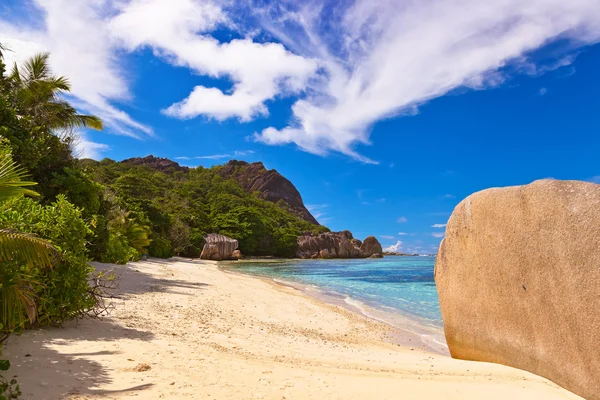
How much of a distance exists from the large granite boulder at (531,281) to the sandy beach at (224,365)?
14.0 inches

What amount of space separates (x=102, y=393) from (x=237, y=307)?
613cm

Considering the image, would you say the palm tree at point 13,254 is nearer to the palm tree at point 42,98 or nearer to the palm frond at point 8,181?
the palm frond at point 8,181

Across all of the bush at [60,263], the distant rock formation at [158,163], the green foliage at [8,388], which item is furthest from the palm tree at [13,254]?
the distant rock formation at [158,163]

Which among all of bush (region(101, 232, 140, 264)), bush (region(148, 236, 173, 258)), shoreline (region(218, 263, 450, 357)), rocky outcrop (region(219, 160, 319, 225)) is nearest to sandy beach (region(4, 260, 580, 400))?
shoreline (region(218, 263, 450, 357))

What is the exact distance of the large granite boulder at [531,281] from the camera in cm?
441

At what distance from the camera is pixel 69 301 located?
511 centimetres

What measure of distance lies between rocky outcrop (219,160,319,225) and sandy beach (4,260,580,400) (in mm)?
108005

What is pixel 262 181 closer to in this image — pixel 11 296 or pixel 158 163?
pixel 158 163

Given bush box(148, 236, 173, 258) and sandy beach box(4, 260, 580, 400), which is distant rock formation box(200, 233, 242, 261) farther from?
sandy beach box(4, 260, 580, 400)

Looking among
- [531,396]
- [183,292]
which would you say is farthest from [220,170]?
[531,396]

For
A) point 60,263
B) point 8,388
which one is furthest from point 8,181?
point 60,263

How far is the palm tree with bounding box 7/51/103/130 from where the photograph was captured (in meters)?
15.7

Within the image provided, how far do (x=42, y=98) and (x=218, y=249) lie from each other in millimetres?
28895

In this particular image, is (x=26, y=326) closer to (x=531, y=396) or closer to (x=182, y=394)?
(x=182, y=394)
